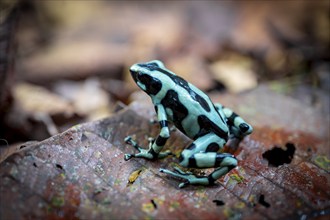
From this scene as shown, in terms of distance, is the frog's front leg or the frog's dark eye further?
the frog's dark eye

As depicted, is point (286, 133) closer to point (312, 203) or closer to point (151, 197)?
point (312, 203)

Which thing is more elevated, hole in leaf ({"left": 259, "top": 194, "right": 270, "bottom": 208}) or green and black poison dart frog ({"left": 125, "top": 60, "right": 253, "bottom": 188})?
green and black poison dart frog ({"left": 125, "top": 60, "right": 253, "bottom": 188})

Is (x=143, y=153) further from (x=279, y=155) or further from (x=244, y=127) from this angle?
(x=279, y=155)

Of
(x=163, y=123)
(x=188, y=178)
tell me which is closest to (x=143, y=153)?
(x=163, y=123)

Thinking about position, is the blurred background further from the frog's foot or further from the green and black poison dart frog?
the frog's foot

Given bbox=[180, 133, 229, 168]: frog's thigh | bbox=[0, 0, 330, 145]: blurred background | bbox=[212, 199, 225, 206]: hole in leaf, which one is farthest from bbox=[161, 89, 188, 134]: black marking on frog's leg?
bbox=[0, 0, 330, 145]: blurred background

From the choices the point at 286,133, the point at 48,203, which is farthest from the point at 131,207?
the point at 286,133
